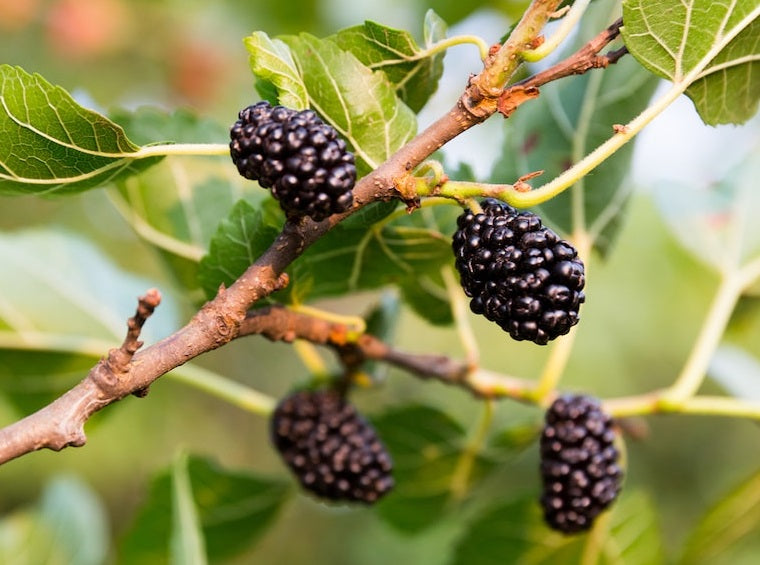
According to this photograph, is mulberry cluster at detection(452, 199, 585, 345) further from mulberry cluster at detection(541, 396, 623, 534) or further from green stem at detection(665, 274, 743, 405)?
green stem at detection(665, 274, 743, 405)

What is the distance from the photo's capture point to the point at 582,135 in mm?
1001

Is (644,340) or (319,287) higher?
(319,287)

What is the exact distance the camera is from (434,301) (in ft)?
3.49

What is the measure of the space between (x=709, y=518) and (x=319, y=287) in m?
0.75

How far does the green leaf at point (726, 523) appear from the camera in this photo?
125 centimetres

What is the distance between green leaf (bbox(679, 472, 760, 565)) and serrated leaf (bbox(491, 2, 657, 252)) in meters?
0.48

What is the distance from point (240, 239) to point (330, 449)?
0.30 meters

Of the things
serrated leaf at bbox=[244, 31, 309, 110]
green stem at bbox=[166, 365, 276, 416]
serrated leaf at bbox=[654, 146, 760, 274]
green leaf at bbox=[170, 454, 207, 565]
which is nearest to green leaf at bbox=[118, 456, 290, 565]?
green stem at bbox=[166, 365, 276, 416]

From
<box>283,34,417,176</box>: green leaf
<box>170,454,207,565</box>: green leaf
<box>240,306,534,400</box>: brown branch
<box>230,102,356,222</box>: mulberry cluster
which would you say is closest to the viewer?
<box>230,102,356,222</box>: mulberry cluster

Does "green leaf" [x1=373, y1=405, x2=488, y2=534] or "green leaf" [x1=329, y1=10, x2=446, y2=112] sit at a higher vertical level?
"green leaf" [x1=329, y1=10, x2=446, y2=112]

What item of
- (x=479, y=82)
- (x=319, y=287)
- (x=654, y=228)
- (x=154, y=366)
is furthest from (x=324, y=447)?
(x=654, y=228)

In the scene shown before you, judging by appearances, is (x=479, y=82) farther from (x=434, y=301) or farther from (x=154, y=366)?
(x=434, y=301)

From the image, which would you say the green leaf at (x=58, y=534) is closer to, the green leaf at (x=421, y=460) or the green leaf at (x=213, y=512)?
the green leaf at (x=213, y=512)

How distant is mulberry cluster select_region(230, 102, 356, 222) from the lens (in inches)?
23.9
